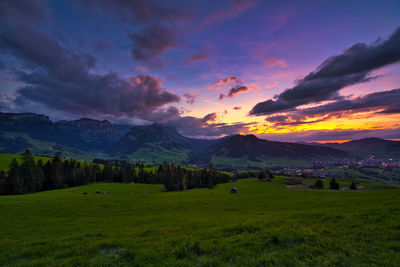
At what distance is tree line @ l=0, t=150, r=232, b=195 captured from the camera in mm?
74688

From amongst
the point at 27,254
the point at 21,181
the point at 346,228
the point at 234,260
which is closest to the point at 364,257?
the point at 346,228

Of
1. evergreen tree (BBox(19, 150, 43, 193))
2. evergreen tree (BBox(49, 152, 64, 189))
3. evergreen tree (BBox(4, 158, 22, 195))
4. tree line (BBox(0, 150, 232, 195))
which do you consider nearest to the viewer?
evergreen tree (BBox(4, 158, 22, 195))

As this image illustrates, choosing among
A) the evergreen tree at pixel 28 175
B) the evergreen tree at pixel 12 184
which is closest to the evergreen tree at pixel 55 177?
the evergreen tree at pixel 28 175

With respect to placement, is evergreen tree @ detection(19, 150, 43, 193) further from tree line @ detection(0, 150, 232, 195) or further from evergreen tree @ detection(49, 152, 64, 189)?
evergreen tree @ detection(49, 152, 64, 189)

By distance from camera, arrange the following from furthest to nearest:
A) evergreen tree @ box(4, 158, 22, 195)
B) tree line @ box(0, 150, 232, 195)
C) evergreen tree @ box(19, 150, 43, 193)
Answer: evergreen tree @ box(19, 150, 43, 193) → tree line @ box(0, 150, 232, 195) → evergreen tree @ box(4, 158, 22, 195)

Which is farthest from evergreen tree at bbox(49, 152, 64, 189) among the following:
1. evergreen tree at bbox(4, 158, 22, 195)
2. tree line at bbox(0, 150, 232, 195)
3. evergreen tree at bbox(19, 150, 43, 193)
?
evergreen tree at bbox(4, 158, 22, 195)

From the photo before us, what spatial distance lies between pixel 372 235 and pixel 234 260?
9.52 meters

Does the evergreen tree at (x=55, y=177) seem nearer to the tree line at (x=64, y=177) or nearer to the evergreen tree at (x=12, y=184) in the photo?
the tree line at (x=64, y=177)

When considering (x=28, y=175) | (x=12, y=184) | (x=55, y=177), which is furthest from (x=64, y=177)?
(x=12, y=184)

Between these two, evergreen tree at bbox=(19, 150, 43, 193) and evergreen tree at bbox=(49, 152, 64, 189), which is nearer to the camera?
evergreen tree at bbox=(19, 150, 43, 193)

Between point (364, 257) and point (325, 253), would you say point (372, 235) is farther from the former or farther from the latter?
point (325, 253)

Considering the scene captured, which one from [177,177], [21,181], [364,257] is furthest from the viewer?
[177,177]

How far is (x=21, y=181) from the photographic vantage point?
76.3m

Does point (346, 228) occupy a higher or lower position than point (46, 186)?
higher
